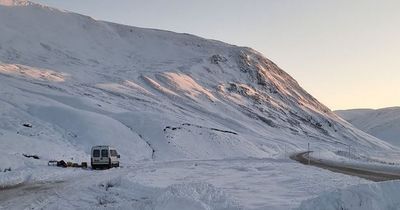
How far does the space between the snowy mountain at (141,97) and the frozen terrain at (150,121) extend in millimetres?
336

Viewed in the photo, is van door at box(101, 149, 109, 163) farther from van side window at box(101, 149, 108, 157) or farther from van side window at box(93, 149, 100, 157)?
van side window at box(93, 149, 100, 157)

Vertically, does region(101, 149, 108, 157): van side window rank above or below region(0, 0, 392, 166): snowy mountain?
below

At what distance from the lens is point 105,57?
140 m

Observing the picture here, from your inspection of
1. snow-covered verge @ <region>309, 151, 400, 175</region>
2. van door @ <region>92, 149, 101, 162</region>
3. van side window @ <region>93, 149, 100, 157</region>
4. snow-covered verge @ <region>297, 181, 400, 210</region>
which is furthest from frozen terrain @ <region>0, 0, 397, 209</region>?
snow-covered verge @ <region>309, 151, 400, 175</region>

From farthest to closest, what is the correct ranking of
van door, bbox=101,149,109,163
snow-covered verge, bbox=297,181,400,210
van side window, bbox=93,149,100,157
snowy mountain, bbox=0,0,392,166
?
snowy mountain, bbox=0,0,392,166, van side window, bbox=93,149,100,157, van door, bbox=101,149,109,163, snow-covered verge, bbox=297,181,400,210

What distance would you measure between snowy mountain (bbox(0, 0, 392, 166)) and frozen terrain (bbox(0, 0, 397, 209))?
1.10ft

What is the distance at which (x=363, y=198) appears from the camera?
1220 cm

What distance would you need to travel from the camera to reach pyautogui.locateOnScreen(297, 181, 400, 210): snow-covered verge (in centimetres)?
1213

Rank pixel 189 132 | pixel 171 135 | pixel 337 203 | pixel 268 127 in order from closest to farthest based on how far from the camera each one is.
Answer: pixel 337 203 → pixel 171 135 → pixel 189 132 → pixel 268 127

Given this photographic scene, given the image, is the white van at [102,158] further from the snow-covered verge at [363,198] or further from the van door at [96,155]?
the snow-covered verge at [363,198]

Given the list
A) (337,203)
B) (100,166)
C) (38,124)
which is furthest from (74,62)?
(337,203)

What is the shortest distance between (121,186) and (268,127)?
105 meters

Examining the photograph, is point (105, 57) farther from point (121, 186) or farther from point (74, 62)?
point (121, 186)

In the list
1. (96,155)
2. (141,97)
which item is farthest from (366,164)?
(141,97)
